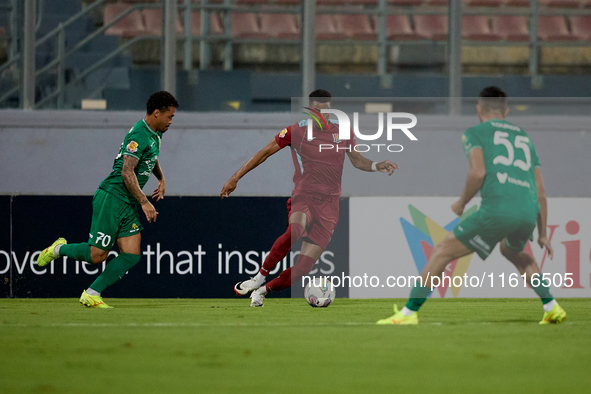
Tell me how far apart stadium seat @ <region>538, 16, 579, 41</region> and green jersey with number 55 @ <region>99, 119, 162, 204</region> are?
6568 millimetres

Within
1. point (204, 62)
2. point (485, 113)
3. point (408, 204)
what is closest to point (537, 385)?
point (485, 113)

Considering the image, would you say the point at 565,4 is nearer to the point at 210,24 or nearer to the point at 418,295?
the point at 210,24

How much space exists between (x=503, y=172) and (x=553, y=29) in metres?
7.01

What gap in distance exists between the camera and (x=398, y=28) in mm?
11945

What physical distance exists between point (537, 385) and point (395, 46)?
893 cm

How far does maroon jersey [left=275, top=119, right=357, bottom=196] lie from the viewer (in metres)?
7.70

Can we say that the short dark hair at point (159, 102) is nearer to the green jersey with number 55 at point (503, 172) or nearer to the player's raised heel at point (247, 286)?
the player's raised heel at point (247, 286)

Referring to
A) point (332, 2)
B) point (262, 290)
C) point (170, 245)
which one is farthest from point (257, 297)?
point (332, 2)

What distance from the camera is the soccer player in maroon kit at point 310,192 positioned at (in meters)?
7.51

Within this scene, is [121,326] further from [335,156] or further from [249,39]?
[249,39]

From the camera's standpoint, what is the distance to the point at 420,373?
12.2 feet

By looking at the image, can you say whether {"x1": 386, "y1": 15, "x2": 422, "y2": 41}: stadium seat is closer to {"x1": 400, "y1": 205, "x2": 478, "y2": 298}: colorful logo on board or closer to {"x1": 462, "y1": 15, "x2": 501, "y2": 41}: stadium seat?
{"x1": 462, "y1": 15, "x2": 501, "y2": 41}: stadium seat

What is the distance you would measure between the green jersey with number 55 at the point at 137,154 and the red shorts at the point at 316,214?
1.29 metres

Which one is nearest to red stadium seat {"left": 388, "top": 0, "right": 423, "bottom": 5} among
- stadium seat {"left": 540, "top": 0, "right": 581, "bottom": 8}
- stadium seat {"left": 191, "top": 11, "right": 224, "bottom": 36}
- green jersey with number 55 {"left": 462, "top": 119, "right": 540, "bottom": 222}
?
stadium seat {"left": 540, "top": 0, "right": 581, "bottom": 8}
